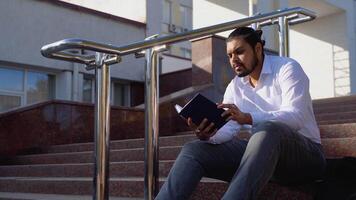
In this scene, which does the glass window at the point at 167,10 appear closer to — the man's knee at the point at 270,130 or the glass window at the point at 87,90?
the glass window at the point at 87,90

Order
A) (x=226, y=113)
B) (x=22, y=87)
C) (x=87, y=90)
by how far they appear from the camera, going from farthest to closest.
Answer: (x=87, y=90)
(x=22, y=87)
(x=226, y=113)

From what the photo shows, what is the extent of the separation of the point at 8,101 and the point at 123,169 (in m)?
6.49

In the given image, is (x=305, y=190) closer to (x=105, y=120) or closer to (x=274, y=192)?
(x=274, y=192)

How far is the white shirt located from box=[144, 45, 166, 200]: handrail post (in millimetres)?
338

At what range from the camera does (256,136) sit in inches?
99.9

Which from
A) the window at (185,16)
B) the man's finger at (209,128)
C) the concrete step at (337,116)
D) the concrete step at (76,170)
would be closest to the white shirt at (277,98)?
the man's finger at (209,128)

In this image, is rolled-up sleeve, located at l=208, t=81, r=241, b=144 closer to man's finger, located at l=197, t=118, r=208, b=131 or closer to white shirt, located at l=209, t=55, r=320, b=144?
white shirt, located at l=209, t=55, r=320, b=144

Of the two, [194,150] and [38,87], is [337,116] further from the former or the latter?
[38,87]

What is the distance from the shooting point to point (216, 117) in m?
2.71

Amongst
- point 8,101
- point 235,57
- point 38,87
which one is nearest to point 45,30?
point 38,87

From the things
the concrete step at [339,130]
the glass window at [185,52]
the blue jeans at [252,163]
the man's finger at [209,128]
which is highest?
the glass window at [185,52]

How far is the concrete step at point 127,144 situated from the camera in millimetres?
5039

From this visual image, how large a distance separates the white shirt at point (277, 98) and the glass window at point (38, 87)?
824 centimetres

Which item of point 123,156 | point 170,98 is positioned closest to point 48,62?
point 170,98
